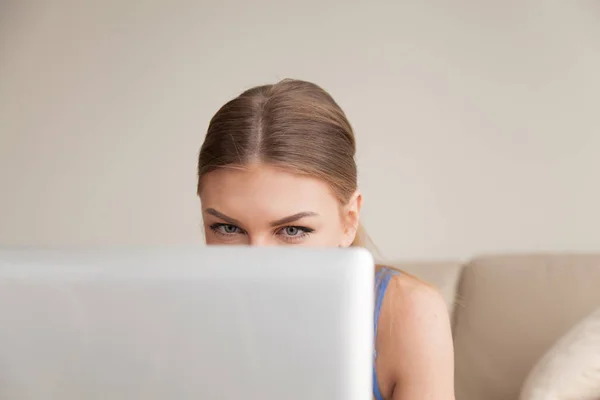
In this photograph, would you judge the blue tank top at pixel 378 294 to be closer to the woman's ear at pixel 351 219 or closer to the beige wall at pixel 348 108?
the woman's ear at pixel 351 219

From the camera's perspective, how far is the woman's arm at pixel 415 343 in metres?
1.31

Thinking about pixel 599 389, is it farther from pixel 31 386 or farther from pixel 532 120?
pixel 31 386

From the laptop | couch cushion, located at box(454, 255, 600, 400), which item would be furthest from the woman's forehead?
couch cushion, located at box(454, 255, 600, 400)

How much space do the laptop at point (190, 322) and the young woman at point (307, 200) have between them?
0.71m

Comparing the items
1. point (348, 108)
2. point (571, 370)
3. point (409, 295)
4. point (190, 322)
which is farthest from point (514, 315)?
point (190, 322)

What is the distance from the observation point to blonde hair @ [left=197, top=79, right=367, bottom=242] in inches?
52.3

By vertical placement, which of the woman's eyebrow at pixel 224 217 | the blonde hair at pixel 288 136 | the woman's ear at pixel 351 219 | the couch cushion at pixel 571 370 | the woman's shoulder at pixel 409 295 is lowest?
the couch cushion at pixel 571 370

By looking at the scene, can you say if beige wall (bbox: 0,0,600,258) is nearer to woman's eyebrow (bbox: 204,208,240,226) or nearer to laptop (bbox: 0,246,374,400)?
woman's eyebrow (bbox: 204,208,240,226)

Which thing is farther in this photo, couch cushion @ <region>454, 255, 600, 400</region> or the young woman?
couch cushion @ <region>454, 255, 600, 400</region>

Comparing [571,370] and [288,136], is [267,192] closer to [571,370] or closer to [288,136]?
[288,136]

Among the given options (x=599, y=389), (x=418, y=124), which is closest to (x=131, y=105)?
(x=418, y=124)

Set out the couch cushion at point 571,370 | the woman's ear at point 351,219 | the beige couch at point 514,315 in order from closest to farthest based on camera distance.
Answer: the woman's ear at point 351,219, the couch cushion at point 571,370, the beige couch at point 514,315

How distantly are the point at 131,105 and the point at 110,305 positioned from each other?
2.60 m

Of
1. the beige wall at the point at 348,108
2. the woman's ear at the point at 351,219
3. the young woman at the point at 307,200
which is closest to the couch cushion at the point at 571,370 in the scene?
the young woman at the point at 307,200
